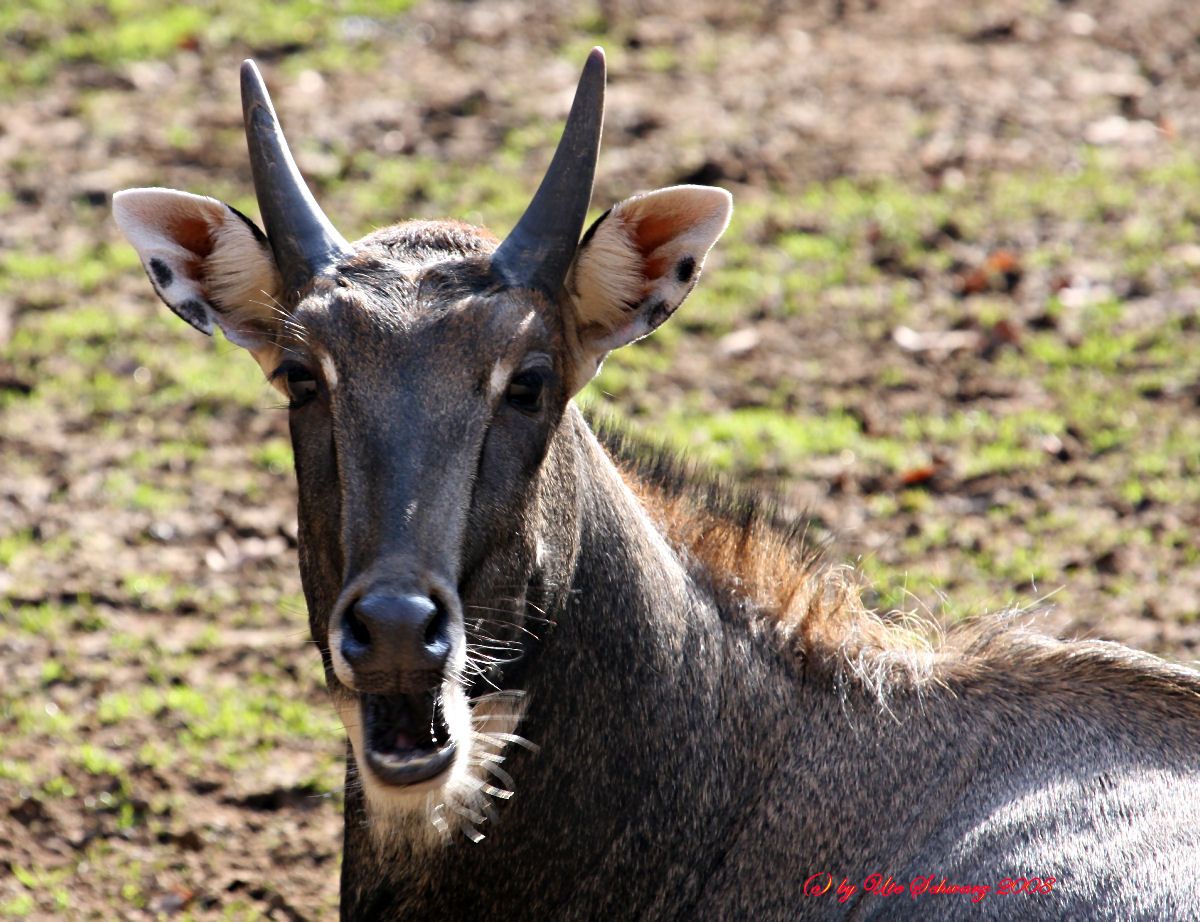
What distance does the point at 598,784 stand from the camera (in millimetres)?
5281

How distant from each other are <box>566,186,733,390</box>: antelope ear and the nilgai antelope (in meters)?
0.01

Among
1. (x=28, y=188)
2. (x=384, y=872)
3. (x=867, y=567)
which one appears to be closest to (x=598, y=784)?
(x=384, y=872)

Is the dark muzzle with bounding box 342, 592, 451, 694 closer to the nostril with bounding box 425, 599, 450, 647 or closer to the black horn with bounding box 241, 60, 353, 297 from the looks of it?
the nostril with bounding box 425, 599, 450, 647

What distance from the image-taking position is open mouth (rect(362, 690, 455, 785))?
15.2 feet

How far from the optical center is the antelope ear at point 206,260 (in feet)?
17.5

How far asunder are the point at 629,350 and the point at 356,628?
601cm

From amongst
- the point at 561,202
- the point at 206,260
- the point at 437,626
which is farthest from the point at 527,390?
the point at 206,260

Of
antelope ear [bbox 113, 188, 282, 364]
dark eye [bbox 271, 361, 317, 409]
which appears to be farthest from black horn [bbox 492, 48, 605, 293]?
antelope ear [bbox 113, 188, 282, 364]

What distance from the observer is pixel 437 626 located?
177 inches

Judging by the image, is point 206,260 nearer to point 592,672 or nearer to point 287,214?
point 287,214

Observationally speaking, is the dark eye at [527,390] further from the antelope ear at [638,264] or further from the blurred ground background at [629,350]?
the blurred ground background at [629,350]

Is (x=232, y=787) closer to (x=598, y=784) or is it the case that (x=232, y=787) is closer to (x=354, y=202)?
(x=598, y=784)

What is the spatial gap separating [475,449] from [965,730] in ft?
7.02

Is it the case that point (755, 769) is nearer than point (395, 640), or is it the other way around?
point (395, 640)
